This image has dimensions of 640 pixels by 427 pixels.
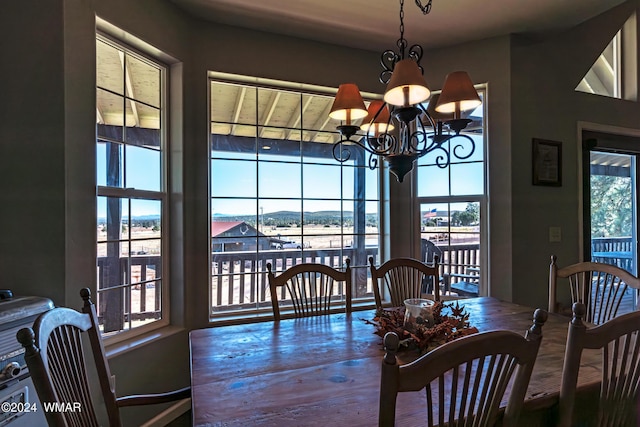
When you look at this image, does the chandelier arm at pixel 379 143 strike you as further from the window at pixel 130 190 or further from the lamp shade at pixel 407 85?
the window at pixel 130 190

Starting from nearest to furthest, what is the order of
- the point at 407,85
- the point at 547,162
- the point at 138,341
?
the point at 407,85 → the point at 138,341 → the point at 547,162

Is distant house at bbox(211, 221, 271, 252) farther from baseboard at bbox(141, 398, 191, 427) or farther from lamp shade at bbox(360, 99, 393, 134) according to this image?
lamp shade at bbox(360, 99, 393, 134)

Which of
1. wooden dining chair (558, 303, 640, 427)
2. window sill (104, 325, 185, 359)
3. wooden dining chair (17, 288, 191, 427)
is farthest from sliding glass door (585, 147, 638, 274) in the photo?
wooden dining chair (17, 288, 191, 427)

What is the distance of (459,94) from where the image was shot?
5.20ft

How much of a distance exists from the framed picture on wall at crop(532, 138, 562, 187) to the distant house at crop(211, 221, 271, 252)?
7.33ft

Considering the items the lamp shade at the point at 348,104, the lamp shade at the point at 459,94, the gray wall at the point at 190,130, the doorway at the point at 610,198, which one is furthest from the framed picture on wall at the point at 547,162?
Result: the lamp shade at the point at 348,104

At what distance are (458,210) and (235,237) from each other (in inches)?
73.3

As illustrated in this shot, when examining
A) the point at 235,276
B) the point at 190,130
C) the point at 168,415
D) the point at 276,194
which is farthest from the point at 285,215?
the point at 168,415

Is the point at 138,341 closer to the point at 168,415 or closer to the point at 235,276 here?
the point at 168,415

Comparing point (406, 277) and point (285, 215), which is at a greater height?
point (285, 215)

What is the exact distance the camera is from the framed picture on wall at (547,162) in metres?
2.91

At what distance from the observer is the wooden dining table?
1.02m

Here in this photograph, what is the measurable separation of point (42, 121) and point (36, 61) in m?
0.27

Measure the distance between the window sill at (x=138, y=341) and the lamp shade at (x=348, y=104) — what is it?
1.74 m
